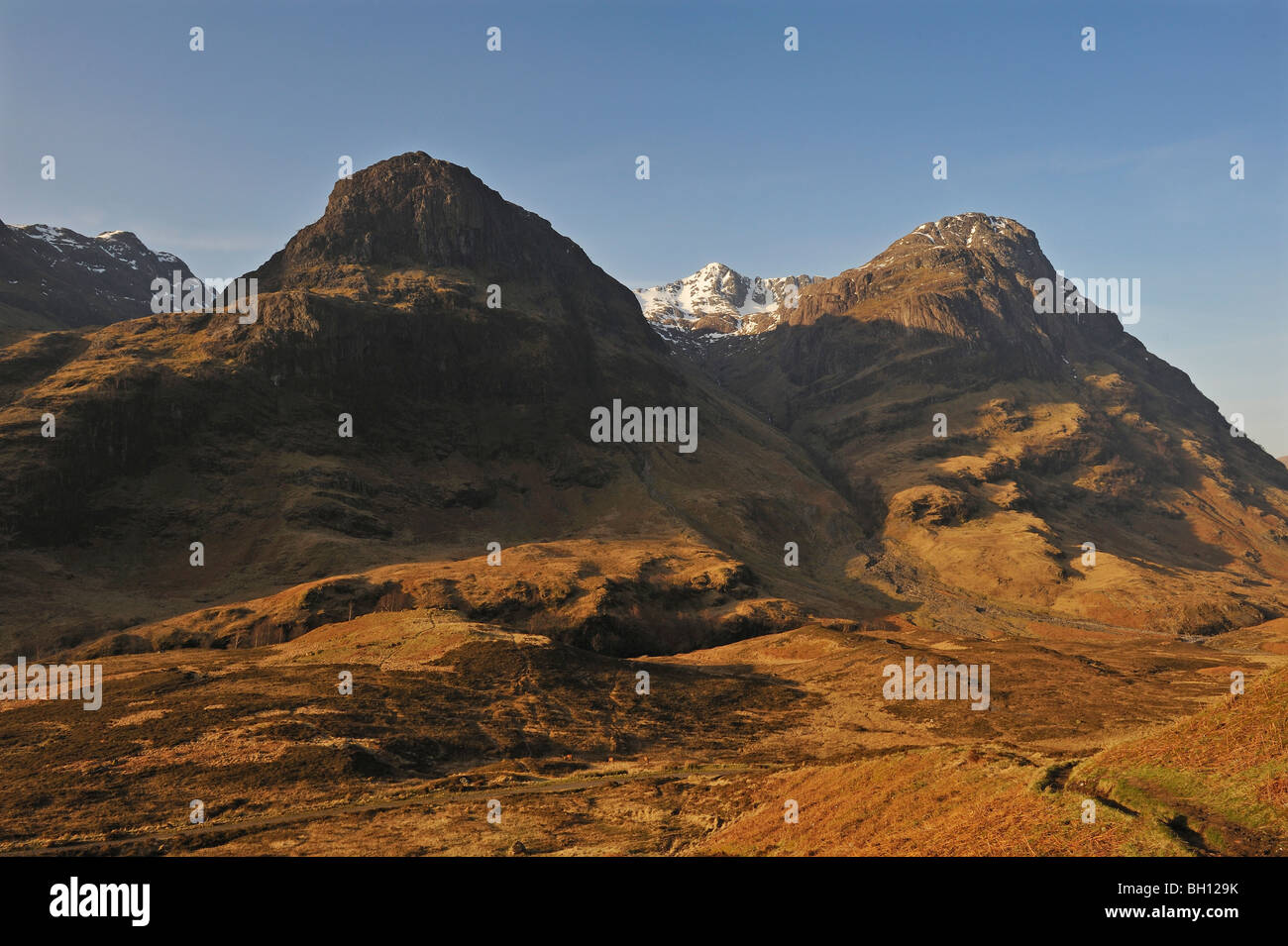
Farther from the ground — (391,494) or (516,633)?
(391,494)

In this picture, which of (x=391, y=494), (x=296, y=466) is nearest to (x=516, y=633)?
(x=391, y=494)

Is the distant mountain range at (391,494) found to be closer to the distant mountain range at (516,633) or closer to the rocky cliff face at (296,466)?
the rocky cliff face at (296,466)

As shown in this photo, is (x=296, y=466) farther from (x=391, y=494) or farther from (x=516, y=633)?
(x=516, y=633)

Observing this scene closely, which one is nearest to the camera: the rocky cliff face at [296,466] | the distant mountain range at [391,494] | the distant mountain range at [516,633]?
the distant mountain range at [516,633]

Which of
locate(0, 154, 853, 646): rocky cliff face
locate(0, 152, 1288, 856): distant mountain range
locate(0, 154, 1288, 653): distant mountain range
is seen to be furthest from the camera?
locate(0, 154, 1288, 653): distant mountain range

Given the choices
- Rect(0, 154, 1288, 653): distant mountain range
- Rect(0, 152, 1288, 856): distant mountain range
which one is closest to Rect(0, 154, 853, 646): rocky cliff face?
Rect(0, 154, 1288, 653): distant mountain range

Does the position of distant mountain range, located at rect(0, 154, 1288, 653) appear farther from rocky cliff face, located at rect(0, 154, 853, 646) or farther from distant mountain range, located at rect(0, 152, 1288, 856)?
distant mountain range, located at rect(0, 152, 1288, 856)

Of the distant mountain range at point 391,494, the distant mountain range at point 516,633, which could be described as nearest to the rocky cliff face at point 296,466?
the distant mountain range at point 391,494

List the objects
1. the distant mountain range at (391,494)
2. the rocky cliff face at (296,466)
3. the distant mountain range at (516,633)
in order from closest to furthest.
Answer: the distant mountain range at (516,633) < the rocky cliff face at (296,466) < the distant mountain range at (391,494)

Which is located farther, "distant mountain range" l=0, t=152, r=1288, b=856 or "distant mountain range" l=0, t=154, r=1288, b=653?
"distant mountain range" l=0, t=154, r=1288, b=653
